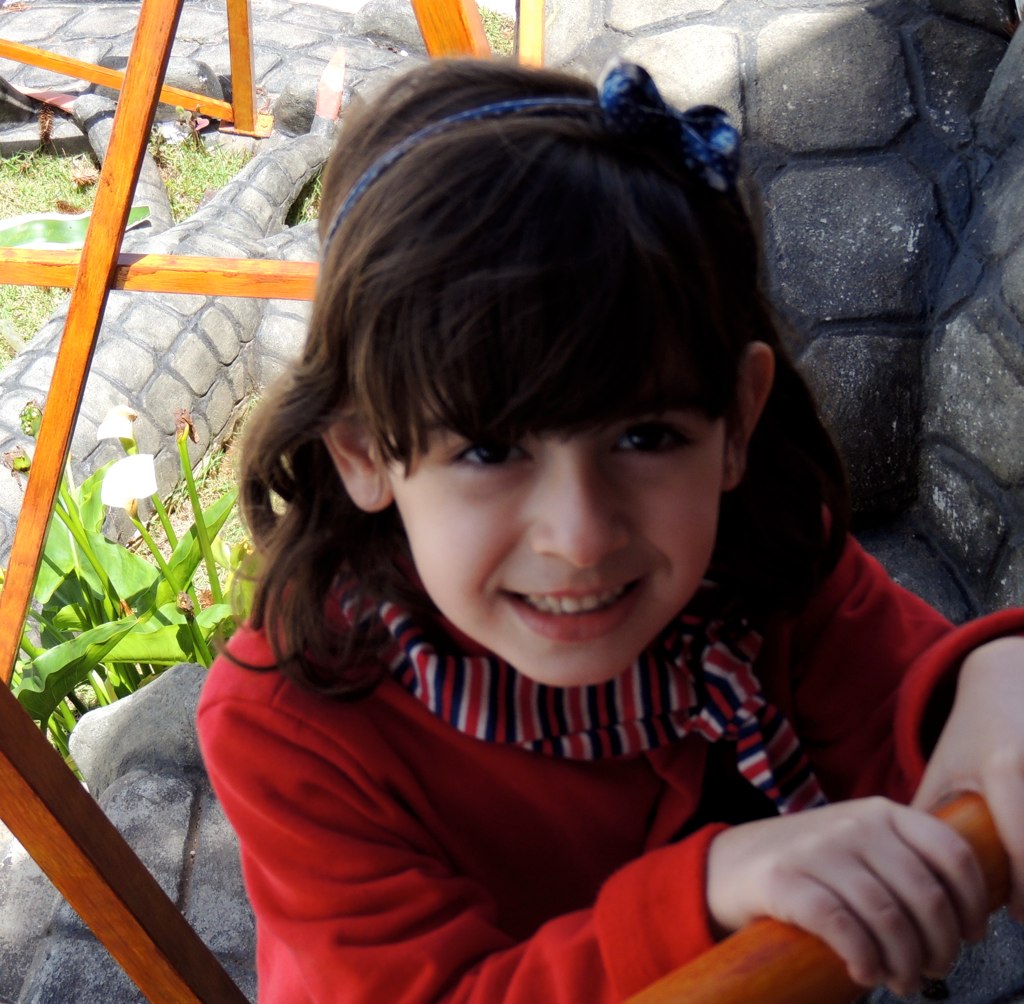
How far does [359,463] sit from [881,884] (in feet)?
1.49

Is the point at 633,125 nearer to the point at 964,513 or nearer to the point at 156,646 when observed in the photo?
the point at 964,513

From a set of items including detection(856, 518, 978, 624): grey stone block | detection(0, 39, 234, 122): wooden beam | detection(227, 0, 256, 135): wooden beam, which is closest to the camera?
detection(856, 518, 978, 624): grey stone block

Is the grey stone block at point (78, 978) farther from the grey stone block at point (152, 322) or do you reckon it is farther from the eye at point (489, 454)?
the grey stone block at point (152, 322)

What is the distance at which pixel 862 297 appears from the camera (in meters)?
1.77

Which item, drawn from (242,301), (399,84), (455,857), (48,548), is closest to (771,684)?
(455,857)

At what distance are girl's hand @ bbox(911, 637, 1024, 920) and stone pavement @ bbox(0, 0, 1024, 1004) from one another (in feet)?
1.89

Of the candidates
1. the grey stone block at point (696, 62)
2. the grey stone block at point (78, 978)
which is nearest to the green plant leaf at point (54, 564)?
the grey stone block at point (78, 978)

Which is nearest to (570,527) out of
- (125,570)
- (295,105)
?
(125,570)

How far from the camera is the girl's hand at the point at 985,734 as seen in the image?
739 mm

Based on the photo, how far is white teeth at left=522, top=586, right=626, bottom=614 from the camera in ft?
2.63

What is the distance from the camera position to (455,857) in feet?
3.23

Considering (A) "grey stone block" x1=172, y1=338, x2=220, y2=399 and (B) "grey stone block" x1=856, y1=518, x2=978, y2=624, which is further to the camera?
(A) "grey stone block" x1=172, y1=338, x2=220, y2=399

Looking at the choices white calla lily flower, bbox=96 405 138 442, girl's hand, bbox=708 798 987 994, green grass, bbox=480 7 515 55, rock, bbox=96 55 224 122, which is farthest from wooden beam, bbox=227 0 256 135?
girl's hand, bbox=708 798 987 994

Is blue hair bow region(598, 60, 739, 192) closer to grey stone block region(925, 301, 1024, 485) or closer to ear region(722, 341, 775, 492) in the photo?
ear region(722, 341, 775, 492)
